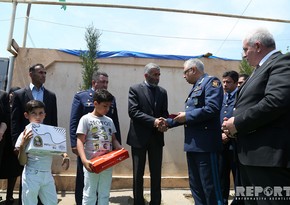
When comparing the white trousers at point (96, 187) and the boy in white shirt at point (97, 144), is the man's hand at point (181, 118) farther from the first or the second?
the white trousers at point (96, 187)

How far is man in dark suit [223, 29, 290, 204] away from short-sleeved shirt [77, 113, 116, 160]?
1.50 meters

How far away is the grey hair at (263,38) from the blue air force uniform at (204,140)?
1032 mm

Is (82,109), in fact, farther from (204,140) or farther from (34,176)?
(204,140)

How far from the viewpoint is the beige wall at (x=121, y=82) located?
516 centimetres

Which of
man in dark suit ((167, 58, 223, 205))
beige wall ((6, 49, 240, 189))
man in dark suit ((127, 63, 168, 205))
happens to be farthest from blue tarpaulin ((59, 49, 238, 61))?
man in dark suit ((167, 58, 223, 205))

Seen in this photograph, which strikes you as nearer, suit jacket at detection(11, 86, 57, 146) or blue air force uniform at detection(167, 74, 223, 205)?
blue air force uniform at detection(167, 74, 223, 205)

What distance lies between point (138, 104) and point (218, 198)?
1591mm

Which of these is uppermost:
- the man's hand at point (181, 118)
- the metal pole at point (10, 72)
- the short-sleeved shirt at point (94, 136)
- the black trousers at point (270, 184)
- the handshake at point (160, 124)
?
the metal pole at point (10, 72)

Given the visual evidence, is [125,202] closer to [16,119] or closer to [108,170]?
[108,170]

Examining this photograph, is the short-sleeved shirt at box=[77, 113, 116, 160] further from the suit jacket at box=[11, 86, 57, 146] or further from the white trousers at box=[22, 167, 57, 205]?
the suit jacket at box=[11, 86, 57, 146]

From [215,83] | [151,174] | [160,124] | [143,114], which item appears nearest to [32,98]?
[143,114]

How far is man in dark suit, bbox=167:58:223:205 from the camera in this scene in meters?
3.06

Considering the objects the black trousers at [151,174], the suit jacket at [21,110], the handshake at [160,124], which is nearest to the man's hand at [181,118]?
the handshake at [160,124]

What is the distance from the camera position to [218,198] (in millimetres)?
3010
